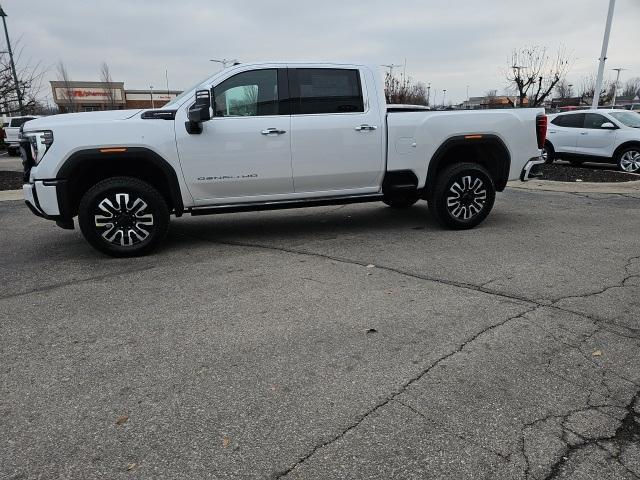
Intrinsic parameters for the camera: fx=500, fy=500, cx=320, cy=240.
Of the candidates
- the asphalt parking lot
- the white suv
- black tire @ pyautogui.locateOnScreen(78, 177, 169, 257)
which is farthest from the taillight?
the white suv

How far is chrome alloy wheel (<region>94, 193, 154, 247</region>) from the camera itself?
18.1ft

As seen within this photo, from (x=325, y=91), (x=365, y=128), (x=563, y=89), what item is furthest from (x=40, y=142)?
(x=563, y=89)

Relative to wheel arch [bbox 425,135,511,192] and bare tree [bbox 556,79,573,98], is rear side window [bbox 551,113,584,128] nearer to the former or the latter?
wheel arch [bbox 425,135,511,192]

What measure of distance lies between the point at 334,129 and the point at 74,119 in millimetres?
2912

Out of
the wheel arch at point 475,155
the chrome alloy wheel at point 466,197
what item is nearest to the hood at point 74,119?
the wheel arch at point 475,155

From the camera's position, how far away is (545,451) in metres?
2.42

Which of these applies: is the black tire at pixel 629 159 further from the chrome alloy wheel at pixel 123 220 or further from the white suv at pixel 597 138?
the chrome alloy wheel at pixel 123 220

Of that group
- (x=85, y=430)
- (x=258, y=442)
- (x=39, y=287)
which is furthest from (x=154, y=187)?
(x=258, y=442)

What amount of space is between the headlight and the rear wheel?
43.4ft

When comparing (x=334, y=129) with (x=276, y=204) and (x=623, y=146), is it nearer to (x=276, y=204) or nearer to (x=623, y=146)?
(x=276, y=204)

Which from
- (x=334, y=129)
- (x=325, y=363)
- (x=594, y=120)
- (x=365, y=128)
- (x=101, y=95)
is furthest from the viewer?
(x=101, y=95)

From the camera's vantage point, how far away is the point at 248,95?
5820 mm

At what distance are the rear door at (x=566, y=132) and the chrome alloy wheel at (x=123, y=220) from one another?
1243 centimetres

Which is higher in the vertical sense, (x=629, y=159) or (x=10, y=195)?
(x=629, y=159)
